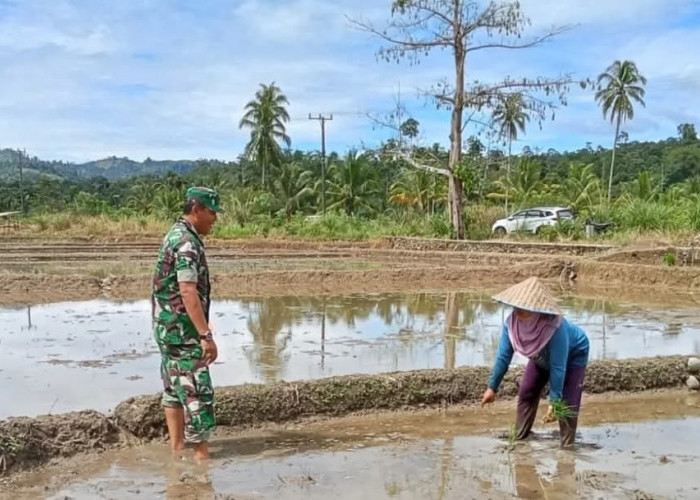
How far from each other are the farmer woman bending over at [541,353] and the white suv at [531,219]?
21.1 m

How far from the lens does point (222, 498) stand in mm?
3691

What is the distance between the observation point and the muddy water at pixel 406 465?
3871 mm

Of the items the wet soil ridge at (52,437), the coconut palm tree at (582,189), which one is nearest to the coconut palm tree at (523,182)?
the coconut palm tree at (582,189)

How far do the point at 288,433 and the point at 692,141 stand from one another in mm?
68117

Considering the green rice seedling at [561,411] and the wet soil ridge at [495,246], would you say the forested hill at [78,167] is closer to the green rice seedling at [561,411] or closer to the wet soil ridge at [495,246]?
the wet soil ridge at [495,246]

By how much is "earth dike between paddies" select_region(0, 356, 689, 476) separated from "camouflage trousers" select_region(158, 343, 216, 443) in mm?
702

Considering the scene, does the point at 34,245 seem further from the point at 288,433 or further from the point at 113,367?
the point at 288,433

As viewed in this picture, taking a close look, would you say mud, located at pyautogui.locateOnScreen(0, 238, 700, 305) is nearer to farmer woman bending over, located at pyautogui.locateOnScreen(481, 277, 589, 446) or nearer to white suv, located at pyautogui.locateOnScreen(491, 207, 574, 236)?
white suv, located at pyautogui.locateOnScreen(491, 207, 574, 236)

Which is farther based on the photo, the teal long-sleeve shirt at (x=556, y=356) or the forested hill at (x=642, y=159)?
the forested hill at (x=642, y=159)

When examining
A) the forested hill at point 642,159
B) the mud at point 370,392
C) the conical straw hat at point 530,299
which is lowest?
the mud at point 370,392

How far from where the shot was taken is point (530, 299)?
424 cm

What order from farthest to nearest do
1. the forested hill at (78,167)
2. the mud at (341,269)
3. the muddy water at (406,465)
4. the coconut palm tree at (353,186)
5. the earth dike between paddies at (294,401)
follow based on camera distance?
1. the forested hill at (78,167)
2. the coconut palm tree at (353,186)
3. the mud at (341,269)
4. the earth dike between paddies at (294,401)
5. the muddy water at (406,465)

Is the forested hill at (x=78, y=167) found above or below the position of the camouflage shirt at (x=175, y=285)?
above

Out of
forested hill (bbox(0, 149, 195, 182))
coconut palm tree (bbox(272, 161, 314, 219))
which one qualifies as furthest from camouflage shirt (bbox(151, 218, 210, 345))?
forested hill (bbox(0, 149, 195, 182))
